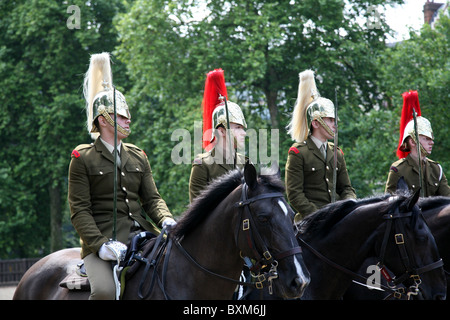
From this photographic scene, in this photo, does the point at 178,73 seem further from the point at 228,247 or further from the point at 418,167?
the point at 228,247

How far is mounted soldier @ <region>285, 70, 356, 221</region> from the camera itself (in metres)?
7.67

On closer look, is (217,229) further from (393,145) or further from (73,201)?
(393,145)

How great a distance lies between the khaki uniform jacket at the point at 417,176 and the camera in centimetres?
888

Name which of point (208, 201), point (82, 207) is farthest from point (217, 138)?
point (208, 201)

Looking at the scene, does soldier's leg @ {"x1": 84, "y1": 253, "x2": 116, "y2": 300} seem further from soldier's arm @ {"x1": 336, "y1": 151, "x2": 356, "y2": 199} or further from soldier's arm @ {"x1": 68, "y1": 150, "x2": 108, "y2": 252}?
soldier's arm @ {"x1": 336, "y1": 151, "x2": 356, "y2": 199}

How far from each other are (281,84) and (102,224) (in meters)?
19.2

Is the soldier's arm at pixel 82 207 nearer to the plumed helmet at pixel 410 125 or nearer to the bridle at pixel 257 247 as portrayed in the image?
the bridle at pixel 257 247

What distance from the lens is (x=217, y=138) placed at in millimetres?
7477

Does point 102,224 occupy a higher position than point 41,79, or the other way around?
point 41,79

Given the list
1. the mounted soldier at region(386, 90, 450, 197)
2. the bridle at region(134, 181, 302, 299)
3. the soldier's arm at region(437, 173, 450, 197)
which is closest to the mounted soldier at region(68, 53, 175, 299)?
the bridle at region(134, 181, 302, 299)

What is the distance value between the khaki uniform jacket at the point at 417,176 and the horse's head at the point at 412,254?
2.89 metres

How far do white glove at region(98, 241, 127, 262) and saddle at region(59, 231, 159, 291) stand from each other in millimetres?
71
